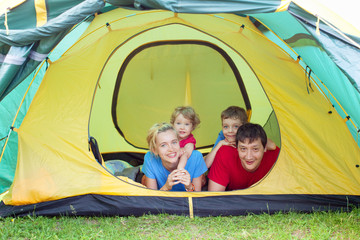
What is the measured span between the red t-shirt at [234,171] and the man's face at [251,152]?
0.08 meters

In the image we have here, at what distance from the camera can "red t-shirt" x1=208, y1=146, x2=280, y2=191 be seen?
294 cm

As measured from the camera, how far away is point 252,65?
119 inches

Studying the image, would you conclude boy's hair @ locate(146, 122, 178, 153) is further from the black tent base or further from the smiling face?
the black tent base

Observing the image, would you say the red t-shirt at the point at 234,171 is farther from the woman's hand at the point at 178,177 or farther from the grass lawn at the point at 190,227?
the grass lawn at the point at 190,227

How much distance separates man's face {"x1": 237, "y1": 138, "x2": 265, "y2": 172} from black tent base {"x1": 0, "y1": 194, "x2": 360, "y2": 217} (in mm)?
265

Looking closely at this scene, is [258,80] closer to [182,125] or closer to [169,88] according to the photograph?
[182,125]

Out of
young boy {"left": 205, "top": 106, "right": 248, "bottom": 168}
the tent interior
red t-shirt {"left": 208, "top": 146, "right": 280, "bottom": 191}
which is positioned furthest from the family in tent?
the tent interior

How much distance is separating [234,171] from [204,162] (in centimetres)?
22

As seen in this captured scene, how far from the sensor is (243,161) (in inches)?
115

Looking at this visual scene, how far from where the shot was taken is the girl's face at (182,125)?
340cm

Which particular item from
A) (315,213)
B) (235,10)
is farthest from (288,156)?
(235,10)

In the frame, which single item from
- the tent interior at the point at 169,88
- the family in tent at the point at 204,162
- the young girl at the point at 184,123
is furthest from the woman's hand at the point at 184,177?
the tent interior at the point at 169,88

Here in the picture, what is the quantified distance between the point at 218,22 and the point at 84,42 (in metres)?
0.97

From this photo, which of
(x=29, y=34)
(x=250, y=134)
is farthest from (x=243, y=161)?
(x=29, y=34)
